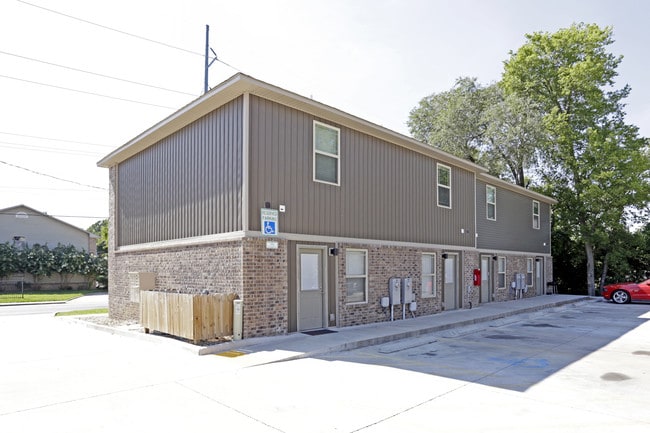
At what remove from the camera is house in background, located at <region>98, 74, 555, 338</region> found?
10.4m

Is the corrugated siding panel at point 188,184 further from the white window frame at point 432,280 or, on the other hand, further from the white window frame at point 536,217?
the white window frame at point 536,217

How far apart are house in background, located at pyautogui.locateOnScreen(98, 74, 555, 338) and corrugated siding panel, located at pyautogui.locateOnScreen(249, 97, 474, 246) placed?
39 mm

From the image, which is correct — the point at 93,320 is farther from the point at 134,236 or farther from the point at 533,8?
the point at 533,8

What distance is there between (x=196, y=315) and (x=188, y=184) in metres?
4.27

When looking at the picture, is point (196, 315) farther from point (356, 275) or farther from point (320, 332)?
point (356, 275)

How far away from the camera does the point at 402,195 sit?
14.9 m

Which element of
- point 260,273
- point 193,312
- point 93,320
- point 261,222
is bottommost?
point 93,320

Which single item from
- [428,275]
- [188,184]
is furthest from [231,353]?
[428,275]

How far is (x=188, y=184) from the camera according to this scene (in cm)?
1239

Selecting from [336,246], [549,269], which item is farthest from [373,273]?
[549,269]

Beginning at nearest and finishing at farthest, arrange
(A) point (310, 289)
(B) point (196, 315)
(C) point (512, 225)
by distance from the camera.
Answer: (B) point (196, 315) → (A) point (310, 289) → (C) point (512, 225)

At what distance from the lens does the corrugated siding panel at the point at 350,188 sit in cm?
1067

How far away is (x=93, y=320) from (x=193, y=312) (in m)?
7.59

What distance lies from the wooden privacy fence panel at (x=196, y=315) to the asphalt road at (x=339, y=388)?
0.43 meters
